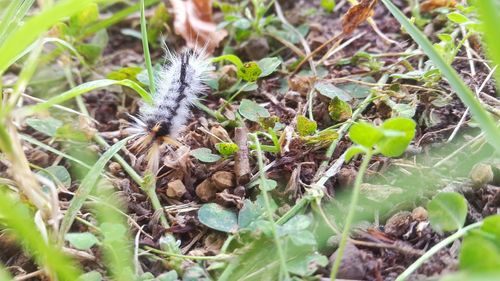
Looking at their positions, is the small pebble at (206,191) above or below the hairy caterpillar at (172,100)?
below

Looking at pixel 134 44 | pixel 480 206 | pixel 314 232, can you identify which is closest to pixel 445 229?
pixel 480 206

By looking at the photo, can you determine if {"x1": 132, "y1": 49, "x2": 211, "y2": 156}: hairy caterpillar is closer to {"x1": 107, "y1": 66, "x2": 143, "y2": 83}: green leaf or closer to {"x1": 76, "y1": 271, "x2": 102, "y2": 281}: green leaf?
{"x1": 107, "y1": 66, "x2": 143, "y2": 83}: green leaf

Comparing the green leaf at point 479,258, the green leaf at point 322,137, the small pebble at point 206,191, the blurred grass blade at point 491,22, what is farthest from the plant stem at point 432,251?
the small pebble at point 206,191

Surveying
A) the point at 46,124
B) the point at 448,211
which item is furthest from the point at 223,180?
the point at 46,124

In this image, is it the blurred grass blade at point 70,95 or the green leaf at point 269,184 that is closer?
the blurred grass blade at point 70,95

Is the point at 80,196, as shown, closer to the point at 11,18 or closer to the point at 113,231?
the point at 113,231

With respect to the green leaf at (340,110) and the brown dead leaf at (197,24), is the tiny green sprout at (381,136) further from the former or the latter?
the brown dead leaf at (197,24)

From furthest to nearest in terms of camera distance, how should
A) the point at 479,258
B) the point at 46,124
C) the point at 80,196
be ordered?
the point at 46,124 → the point at 80,196 → the point at 479,258
